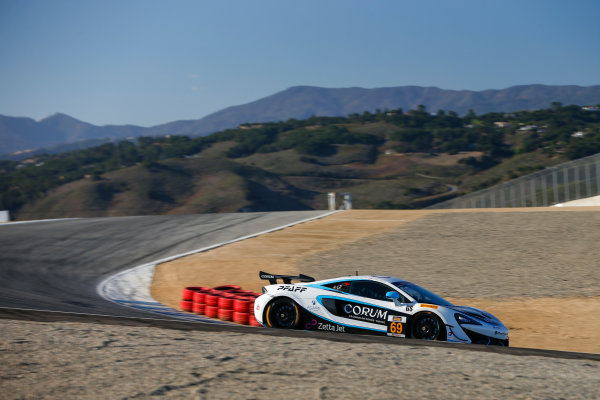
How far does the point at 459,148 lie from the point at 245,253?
123490mm

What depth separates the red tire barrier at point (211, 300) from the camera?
495 inches

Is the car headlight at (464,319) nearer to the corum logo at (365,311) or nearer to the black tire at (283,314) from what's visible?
the corum logo at (365,311)

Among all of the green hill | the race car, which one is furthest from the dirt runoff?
the green hill

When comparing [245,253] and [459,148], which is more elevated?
[459,148]

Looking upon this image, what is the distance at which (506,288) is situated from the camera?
14656 millimetres

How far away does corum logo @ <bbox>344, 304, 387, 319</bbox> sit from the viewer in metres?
9.98

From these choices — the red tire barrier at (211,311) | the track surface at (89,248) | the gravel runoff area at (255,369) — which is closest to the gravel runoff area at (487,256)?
the red tire barrier at (211,311)

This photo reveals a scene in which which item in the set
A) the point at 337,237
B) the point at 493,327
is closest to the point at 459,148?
the point at 337,237

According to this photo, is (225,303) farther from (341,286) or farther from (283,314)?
(341,286)

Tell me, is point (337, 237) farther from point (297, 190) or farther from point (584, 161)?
point (297, 190)

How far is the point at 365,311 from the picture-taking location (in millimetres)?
10125

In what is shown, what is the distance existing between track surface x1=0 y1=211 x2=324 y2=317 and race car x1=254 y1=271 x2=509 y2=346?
2.88 m

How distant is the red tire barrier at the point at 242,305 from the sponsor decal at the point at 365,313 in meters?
2.42

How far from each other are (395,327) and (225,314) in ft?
12.8
